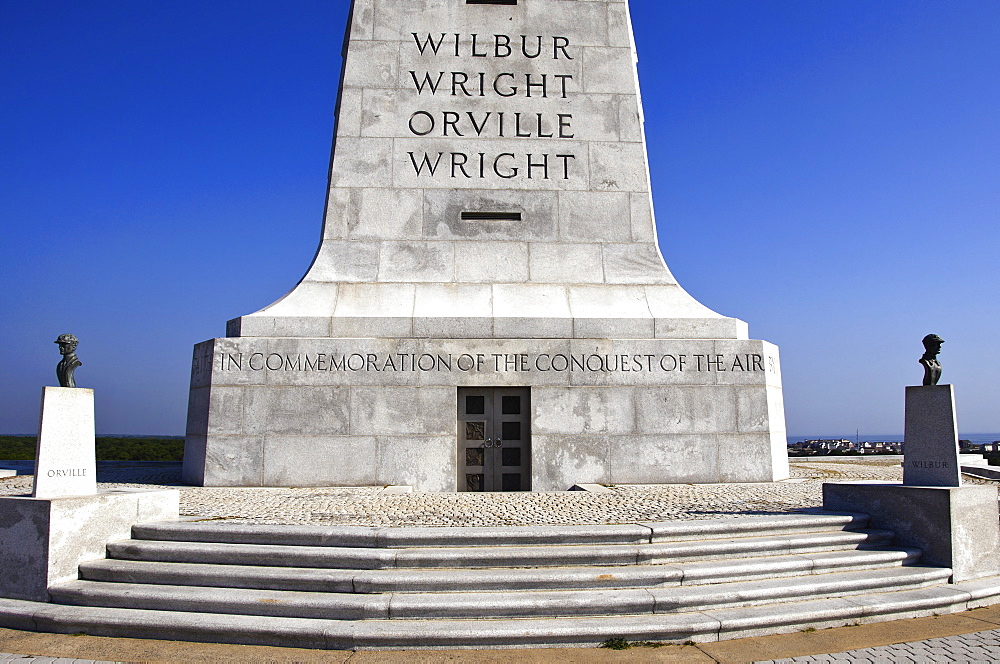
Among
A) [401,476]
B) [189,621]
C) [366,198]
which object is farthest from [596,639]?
[366,198]

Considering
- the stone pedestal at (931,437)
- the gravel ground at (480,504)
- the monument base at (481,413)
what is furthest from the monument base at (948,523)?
the monument base at (481,413)

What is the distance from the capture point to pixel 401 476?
1290 centimetres

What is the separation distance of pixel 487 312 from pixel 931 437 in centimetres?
734

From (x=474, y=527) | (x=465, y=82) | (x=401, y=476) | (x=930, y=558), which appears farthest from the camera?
(x=465, y=82)

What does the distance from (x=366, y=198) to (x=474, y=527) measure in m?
8.45

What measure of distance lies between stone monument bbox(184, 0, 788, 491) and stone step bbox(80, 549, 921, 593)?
5416 mm

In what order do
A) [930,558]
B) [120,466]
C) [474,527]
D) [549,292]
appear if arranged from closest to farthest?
[474,527]
[930,558]
[549,292]
[120,466]

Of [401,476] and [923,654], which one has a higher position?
[401,476]

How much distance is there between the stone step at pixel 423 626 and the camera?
→ 6.36 metres

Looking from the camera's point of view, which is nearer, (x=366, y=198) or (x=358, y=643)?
(x=358, y=643)

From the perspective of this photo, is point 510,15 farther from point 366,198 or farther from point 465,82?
point 366,198

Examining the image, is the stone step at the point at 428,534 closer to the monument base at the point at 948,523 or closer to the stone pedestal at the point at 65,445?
the stone pedestal at the point at 65,445

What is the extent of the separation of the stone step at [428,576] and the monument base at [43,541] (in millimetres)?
208

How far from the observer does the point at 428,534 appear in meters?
7.65
